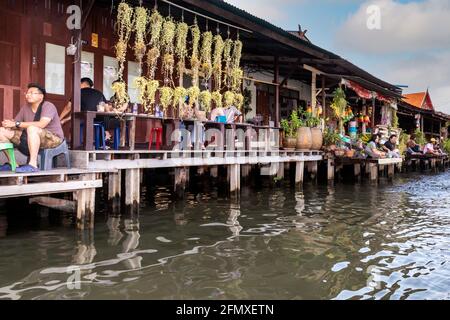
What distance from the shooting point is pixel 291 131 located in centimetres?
1361

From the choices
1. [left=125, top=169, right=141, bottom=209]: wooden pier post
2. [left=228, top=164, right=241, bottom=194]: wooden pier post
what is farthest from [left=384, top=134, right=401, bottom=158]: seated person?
[left=125, top=169, right=141, bottom=209]: wooden pier post

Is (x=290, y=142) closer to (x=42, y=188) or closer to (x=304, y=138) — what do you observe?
(x=304, y=138)

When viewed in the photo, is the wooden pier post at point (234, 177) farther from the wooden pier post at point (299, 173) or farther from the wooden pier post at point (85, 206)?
the wooden pier post at point (85, 206)

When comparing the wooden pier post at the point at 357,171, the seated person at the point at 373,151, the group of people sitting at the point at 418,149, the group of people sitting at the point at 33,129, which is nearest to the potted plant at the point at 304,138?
the seated person at the point at 373,151

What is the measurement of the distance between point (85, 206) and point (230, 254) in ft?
8.00

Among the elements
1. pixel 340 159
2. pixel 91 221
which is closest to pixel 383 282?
pixel 91 221

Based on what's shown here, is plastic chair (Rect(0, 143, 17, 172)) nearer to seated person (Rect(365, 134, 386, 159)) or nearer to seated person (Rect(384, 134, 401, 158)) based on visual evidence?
seated person (Rect(365, 134, 386, 159))

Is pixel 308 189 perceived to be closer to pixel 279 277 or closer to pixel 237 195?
pixel 237 195

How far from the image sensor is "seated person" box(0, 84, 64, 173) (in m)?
6.08

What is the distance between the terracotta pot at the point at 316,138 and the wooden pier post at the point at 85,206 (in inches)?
336

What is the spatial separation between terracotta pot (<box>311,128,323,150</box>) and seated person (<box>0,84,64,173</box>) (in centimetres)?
886

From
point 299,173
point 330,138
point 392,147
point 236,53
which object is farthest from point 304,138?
point 392,147

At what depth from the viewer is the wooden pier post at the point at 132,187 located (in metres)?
7.95

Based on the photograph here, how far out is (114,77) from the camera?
37.0 feet
